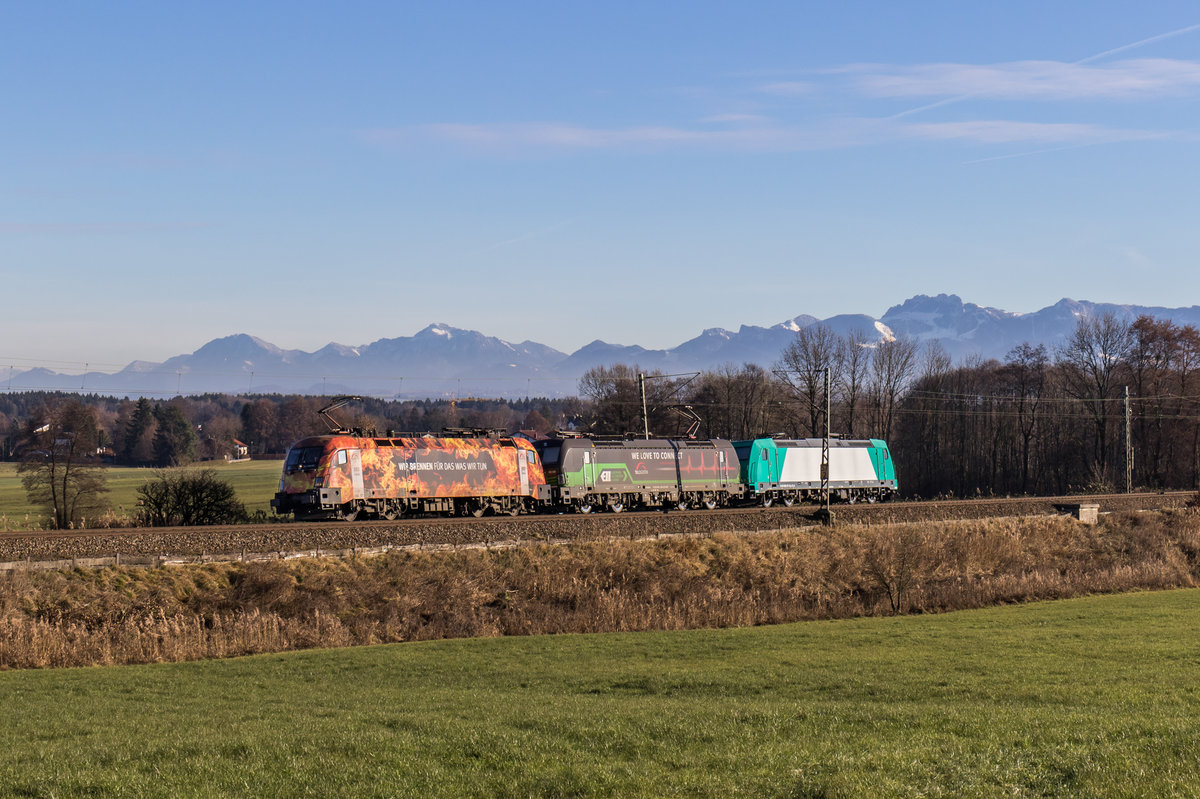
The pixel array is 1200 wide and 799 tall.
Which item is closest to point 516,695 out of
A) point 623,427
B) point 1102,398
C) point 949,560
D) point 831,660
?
point 831,660

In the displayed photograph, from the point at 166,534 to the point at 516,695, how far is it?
19020 millimetres

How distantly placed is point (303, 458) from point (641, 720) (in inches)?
1117

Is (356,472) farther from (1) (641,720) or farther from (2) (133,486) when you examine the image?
(2) (133,486)

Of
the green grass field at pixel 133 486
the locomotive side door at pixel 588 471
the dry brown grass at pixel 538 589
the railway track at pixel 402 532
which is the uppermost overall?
the locomotive side door at pixel 588 471

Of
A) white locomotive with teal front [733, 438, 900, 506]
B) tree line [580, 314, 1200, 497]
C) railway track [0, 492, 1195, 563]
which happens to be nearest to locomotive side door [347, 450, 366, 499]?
railway track [0, 492, 1195, 563]

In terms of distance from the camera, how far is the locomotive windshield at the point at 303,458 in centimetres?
3834

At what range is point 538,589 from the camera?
32.1 metres

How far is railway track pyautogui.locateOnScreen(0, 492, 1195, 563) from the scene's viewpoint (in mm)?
30078

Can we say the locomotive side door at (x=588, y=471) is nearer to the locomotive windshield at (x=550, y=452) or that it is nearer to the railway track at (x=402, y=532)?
the locomotive windshield at (x=550, y=452)

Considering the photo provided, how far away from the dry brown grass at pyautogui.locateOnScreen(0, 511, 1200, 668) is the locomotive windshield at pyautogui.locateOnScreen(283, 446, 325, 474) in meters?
7.86

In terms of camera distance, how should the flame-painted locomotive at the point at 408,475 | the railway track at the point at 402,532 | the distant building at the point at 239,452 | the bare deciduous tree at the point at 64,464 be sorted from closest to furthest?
the railway track at the point at 402,532, the flame-painted locomotive at the point at 408,475, the bare deciduous tree at the point at 64,464, the distant building at the point at 239,452

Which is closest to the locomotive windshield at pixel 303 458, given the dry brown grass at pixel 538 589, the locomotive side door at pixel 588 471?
the dry brown grass at pixel 538 589

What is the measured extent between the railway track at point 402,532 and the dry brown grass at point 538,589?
4.55 ft

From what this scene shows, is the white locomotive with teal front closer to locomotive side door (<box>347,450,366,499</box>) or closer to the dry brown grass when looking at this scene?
the dry brown grass
